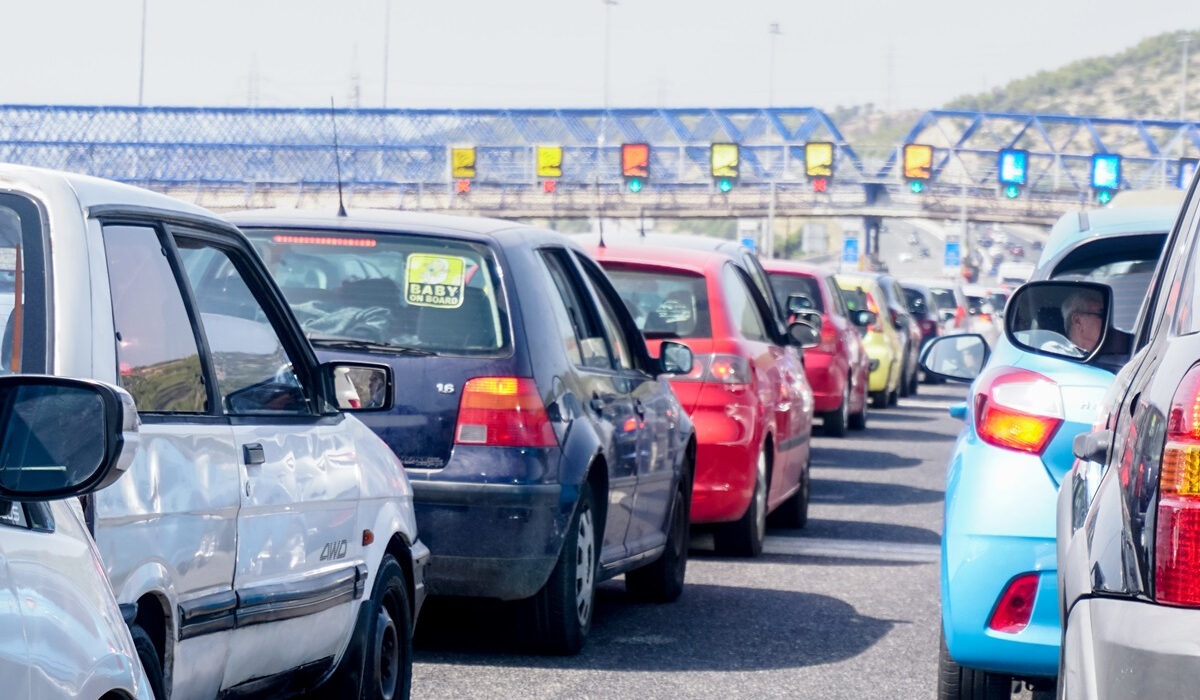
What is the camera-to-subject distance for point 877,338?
80.6 feet

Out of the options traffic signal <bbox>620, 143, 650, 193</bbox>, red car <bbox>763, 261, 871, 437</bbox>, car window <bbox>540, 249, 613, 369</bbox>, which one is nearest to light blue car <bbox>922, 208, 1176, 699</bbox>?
car window <bbox>540, 249, 613, 369</bbox>

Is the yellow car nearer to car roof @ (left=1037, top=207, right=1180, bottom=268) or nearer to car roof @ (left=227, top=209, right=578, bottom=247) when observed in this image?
car roof @ (left=227, top=209, right=578, bottom=247)

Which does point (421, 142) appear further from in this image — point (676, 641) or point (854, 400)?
point (676, 641)

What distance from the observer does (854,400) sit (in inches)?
813

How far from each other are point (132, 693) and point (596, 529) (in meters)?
4.36

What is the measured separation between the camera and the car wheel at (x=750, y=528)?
9.88 metres

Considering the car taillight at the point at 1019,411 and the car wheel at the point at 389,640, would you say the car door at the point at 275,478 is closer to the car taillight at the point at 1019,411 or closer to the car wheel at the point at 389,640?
the car wheel at the point at 389,640

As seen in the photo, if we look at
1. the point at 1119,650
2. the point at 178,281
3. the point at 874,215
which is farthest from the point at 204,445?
the point at 874,215

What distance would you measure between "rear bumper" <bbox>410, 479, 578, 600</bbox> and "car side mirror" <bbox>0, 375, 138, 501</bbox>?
3994 mm

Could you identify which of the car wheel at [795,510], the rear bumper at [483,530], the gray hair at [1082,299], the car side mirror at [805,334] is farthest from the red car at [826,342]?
the gray hair at [1082,299]

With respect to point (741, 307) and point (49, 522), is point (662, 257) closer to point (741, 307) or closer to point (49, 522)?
point (741, 307)

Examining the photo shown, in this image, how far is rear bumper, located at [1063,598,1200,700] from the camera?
2.62 meters

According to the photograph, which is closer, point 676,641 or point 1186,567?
point 1186,567

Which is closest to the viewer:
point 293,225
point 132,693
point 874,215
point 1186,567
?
point 1186,567
